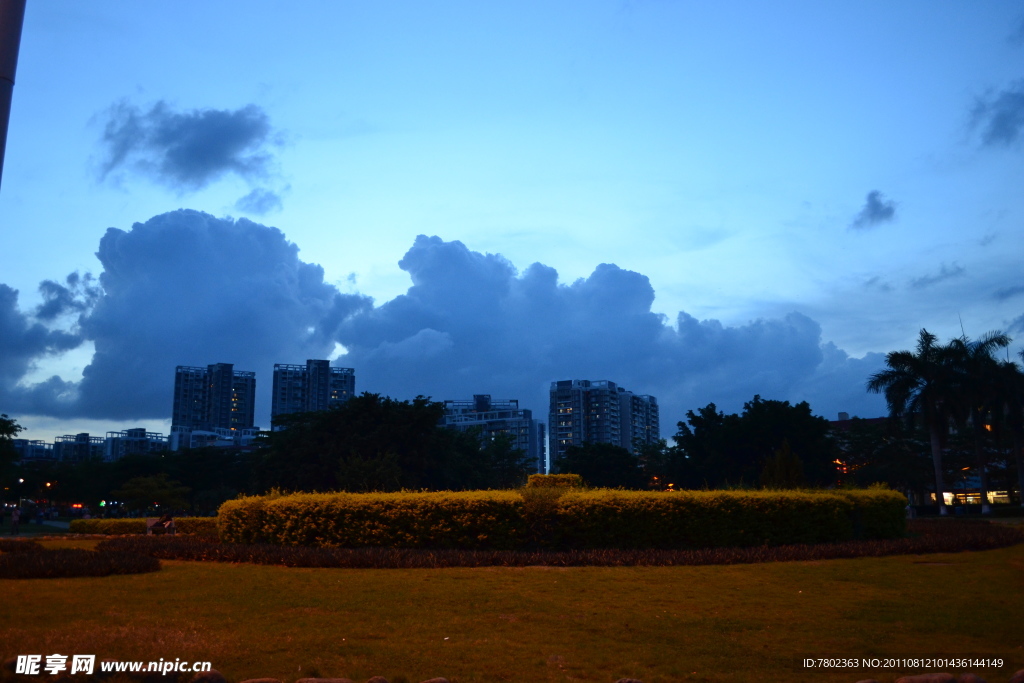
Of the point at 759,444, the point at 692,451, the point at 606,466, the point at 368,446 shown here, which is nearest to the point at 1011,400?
the point at 759,444

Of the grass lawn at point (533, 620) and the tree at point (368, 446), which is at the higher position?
the tree at point (368, 446)

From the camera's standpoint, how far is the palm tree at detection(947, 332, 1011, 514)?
47188 millimetres

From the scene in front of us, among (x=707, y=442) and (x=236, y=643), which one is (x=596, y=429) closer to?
(x=707, y=442)

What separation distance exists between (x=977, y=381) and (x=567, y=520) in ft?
140

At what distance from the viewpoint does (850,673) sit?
21.4 ft

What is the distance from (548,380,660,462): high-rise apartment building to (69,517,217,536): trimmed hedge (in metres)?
156

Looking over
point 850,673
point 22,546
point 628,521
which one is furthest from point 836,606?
point 22,546

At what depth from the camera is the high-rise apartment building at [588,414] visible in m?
189

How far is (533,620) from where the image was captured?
8445mm

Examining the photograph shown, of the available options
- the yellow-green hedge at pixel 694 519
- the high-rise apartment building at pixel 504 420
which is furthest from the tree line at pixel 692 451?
the high-rise apartment building at pixel 504 420

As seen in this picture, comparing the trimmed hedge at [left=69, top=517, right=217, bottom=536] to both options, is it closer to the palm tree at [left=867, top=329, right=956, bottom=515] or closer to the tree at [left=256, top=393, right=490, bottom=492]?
the tree at [left=256, top=393, right=490, bottom=492]

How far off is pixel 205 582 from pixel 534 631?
229 inches

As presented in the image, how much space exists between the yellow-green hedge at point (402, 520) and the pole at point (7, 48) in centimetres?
1147

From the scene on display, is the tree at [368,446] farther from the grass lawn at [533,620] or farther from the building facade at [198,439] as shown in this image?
the building facade at [198,439]
